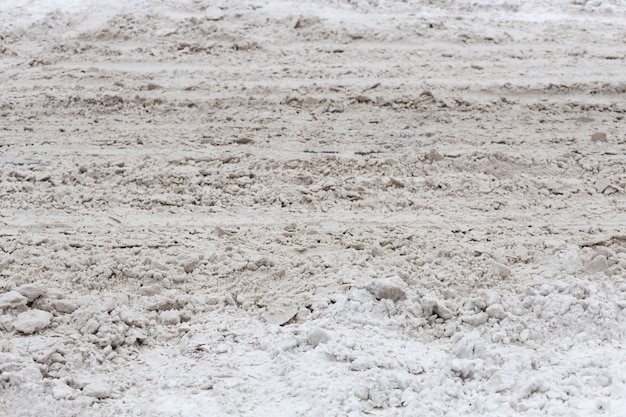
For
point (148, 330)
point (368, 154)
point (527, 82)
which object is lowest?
point (148, 330)

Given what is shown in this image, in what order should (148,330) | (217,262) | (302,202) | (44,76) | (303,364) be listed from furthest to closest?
(44,76), (302,202), (217,262), (148,330), (303,364)

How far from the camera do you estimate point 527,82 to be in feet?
17.7

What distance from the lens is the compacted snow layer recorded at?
2.91 m

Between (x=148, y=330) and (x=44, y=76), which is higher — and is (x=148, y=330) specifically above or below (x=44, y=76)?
below

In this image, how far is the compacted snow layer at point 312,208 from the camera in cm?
291

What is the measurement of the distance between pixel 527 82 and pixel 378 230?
2221 millimetres

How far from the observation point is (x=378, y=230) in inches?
157

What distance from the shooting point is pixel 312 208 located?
4199 mm

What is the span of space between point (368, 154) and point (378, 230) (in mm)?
858

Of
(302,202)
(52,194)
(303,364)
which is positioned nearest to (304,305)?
(303,364)

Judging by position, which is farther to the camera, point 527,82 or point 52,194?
point 527,82

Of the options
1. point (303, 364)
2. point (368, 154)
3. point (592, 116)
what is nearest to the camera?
point (303, 364)

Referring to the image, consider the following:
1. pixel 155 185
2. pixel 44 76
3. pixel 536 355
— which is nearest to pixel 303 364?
pixel 536 355

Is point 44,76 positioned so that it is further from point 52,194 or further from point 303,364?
point 303,364
